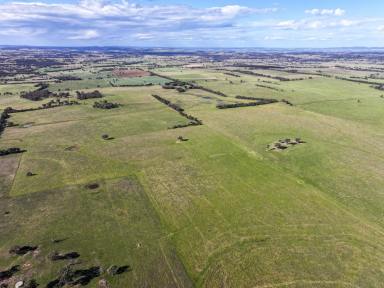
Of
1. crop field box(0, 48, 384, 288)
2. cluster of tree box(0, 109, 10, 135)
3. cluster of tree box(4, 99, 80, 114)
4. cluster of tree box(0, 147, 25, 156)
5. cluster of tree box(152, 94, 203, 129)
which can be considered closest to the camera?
crop field box(0, 48, 384, 288)

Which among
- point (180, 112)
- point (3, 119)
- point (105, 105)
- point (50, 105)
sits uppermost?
point (105, 105)

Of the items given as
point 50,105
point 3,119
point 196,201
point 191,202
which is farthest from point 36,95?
point 196,201

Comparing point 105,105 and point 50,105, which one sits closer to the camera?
point 105,105

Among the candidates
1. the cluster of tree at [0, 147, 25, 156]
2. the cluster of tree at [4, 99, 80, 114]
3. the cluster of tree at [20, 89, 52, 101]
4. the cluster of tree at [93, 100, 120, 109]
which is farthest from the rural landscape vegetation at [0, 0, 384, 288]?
the cluster of tree at [20, 89, 52, 101]

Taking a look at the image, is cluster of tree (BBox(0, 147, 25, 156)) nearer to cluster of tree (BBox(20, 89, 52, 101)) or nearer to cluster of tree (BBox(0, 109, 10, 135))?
cluster of tree (BBox(0, 109, 10, 135))

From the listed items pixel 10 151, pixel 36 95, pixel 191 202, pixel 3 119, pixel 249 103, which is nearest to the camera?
pixel 191 202

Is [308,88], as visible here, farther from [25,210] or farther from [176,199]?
[25,210]

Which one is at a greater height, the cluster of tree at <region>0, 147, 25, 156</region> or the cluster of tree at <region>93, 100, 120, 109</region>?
the cluster of tree at <region>0, 147, 25, 156</region>

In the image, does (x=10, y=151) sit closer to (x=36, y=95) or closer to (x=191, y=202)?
(x=191, y=202)
